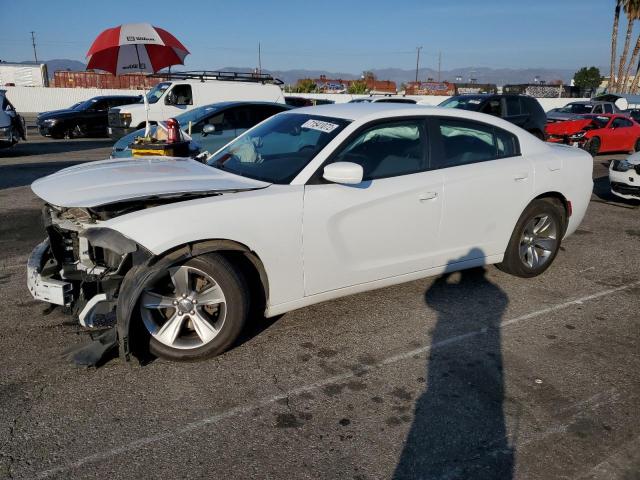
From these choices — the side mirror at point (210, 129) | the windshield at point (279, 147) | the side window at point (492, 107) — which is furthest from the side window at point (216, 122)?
the side window at point (492, 107)

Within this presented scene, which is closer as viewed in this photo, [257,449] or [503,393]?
[257,449]

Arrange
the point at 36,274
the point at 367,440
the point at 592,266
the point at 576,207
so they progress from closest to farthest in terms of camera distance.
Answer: the point at 367,440, the point at 36,274, the point at 576,207, the point at 592,266

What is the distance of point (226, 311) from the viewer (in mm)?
3332

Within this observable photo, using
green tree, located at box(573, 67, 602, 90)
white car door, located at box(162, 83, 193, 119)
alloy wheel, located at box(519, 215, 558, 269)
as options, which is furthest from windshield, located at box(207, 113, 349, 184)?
green tree, located at box(573, 67, 602, 90)

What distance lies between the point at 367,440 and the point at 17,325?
2.76 meters

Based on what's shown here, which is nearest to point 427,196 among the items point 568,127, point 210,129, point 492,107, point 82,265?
point 82,265

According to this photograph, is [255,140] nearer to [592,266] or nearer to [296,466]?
[296,466]

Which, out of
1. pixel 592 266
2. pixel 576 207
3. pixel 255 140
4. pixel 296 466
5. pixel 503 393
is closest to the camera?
pixel 296 466

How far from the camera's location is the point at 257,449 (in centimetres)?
263

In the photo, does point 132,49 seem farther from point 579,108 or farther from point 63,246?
point 579,108

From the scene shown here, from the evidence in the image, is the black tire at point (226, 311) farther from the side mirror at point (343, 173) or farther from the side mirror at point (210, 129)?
the side mirror at point (210, 129)

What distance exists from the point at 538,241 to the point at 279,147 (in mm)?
2634

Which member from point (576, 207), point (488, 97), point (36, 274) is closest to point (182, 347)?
point (36, 274)

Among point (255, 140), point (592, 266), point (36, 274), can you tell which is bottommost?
point (592, 266)
